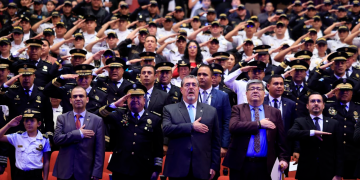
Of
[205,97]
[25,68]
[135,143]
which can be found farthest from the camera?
[25,68]

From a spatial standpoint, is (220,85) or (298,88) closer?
(220,85)

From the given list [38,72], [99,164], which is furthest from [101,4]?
[99,164]

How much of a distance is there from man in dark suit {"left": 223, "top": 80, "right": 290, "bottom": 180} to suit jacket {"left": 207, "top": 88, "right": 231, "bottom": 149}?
620mm

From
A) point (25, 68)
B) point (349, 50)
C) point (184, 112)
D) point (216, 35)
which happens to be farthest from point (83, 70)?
point (349, 50)

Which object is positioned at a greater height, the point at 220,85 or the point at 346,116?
the point at 220,85

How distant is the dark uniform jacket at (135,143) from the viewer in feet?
19.5

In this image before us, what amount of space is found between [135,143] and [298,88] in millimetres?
3320

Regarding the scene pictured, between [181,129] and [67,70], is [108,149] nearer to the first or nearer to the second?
[67,70]

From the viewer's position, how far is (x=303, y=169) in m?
6.42

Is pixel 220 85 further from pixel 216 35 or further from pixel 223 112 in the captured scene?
pixel 216 35

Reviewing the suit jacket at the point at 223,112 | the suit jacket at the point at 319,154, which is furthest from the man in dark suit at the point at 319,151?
the suit jacket at the point at 223,112

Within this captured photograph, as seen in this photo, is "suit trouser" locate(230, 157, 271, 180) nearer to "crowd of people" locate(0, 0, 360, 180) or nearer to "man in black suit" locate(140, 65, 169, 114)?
"crowd of people" locate(0, 0, 360, 180)

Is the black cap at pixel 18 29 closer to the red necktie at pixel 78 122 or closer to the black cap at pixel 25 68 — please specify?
the black cap at pixel 25 68

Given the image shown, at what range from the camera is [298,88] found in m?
8.12
